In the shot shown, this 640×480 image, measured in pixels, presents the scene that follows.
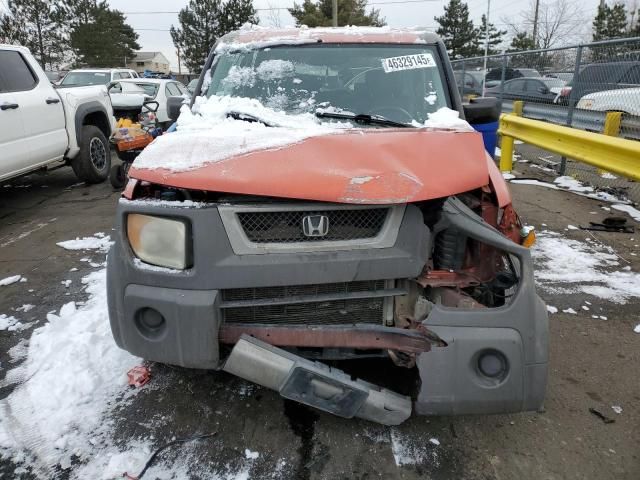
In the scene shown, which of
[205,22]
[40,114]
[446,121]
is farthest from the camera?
[205,22]

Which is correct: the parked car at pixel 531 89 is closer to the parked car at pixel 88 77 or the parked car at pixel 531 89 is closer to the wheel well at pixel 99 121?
the wheel well at pixel 99 121

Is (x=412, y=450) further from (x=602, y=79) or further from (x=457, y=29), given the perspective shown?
(x=457, y=29)

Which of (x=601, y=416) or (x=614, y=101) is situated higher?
(x=614, y=101)

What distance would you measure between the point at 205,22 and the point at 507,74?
39802 mm

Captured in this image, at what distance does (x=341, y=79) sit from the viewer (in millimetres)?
3416

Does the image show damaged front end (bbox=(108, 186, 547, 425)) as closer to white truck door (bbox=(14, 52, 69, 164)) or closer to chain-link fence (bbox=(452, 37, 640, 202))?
white truck door (bbox=(14, 52, 69, 164))

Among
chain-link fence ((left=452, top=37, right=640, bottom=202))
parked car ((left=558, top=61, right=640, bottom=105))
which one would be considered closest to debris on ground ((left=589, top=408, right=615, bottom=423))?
chain-link fence ((left=452, top=37, right=640, bottom=202))

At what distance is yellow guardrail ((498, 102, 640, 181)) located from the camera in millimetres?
5215

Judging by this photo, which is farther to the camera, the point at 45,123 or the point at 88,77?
the point at 88,77

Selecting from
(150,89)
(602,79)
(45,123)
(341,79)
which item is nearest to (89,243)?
(45,123)

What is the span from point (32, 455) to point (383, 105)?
108 inches

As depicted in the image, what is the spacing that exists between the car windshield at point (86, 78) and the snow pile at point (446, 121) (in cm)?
1264

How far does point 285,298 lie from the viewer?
2.25 m

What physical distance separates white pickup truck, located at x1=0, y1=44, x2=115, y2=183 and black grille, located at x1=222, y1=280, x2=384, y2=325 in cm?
482
